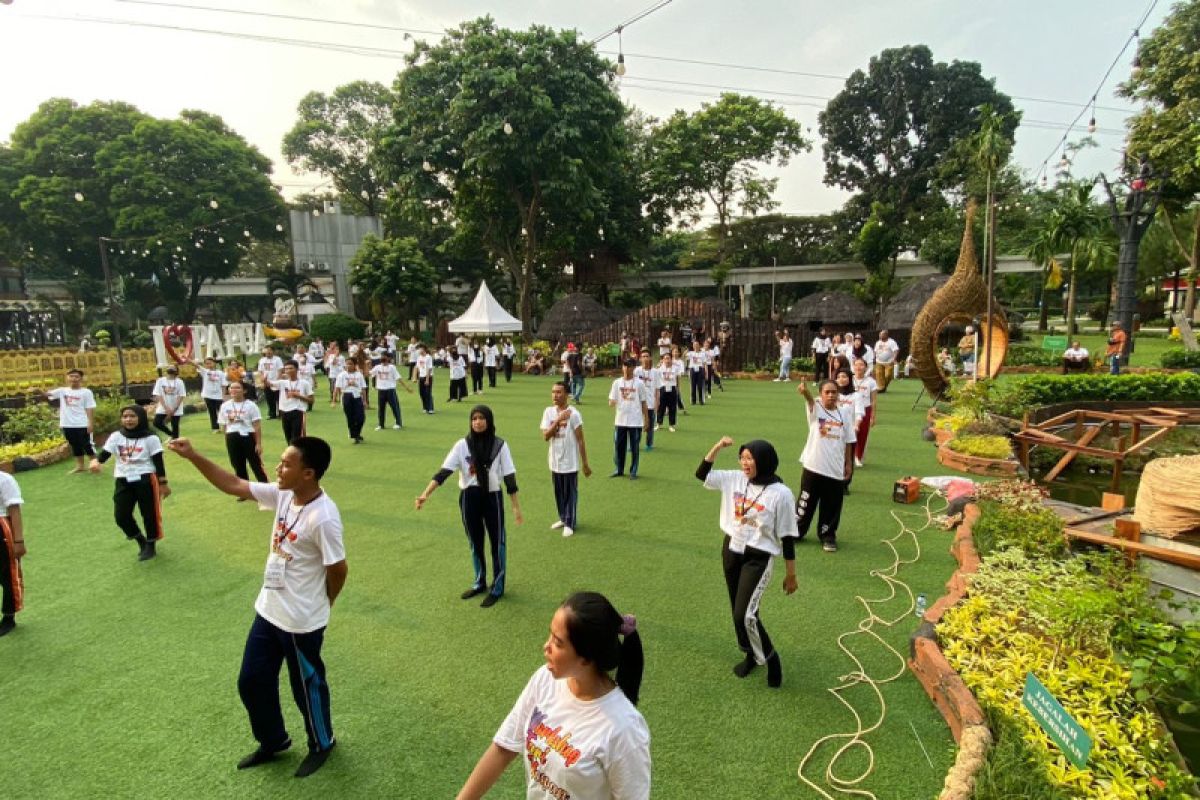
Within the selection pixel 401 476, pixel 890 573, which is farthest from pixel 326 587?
pixel 401 476

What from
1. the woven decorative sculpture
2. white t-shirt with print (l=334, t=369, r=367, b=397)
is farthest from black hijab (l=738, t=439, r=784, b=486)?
the woven decorative sculpture

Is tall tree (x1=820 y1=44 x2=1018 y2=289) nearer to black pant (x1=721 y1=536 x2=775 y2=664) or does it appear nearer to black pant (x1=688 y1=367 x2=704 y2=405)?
black pant (x1=688 y1=367 x2=704 y2=405)

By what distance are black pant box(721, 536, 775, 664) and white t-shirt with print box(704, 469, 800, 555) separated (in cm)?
6

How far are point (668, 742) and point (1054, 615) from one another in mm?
2398

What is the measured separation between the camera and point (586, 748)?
1.86m

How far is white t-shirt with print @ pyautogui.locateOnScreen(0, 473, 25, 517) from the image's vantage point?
452 cm

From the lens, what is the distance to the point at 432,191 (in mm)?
25094

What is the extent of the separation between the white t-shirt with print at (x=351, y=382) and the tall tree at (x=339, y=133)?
33.3 m

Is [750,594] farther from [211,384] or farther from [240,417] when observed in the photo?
[211,384]

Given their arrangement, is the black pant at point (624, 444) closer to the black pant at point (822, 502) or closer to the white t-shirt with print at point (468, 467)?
the black pant at point (822, 502)

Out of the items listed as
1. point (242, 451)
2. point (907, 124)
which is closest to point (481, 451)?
point (242, 451)

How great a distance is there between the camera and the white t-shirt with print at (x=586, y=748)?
184 centimetres

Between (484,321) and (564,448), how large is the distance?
1431cm

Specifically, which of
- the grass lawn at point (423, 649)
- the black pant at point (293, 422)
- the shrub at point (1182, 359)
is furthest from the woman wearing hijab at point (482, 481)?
the shrub at point (1182, 359)
